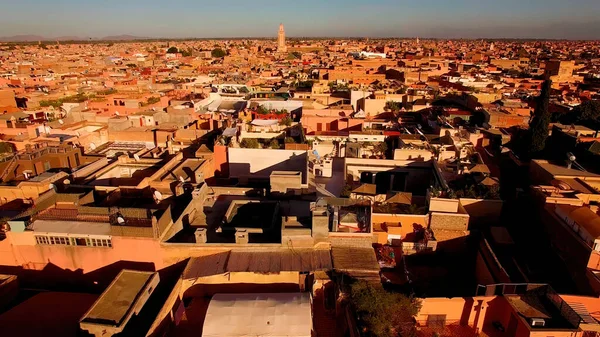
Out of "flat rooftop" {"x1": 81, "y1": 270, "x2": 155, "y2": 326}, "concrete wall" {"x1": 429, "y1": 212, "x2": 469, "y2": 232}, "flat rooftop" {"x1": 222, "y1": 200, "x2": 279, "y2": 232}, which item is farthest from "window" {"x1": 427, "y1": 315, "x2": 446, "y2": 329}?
"flat rooftop" {"x1": 81, "y1": 270, "x2": 155, "y2": 326}

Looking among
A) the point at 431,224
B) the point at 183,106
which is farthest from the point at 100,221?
the point at 183,106

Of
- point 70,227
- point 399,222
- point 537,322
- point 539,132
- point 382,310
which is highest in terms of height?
point 539,132

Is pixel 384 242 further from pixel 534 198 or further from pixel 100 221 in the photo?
pixel 100 221

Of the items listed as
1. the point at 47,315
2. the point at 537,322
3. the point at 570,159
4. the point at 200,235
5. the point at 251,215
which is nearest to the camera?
the point at 537,322

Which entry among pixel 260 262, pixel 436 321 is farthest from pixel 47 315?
pixel 436 321

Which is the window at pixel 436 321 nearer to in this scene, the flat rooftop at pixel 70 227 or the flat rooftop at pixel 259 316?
the flat rooftop at pixel 259 316

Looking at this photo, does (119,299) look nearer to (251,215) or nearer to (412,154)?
(251,215)

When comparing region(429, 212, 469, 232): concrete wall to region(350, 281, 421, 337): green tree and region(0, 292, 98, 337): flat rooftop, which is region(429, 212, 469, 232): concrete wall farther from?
region(0, 292, 98, 337): flat rooftop
